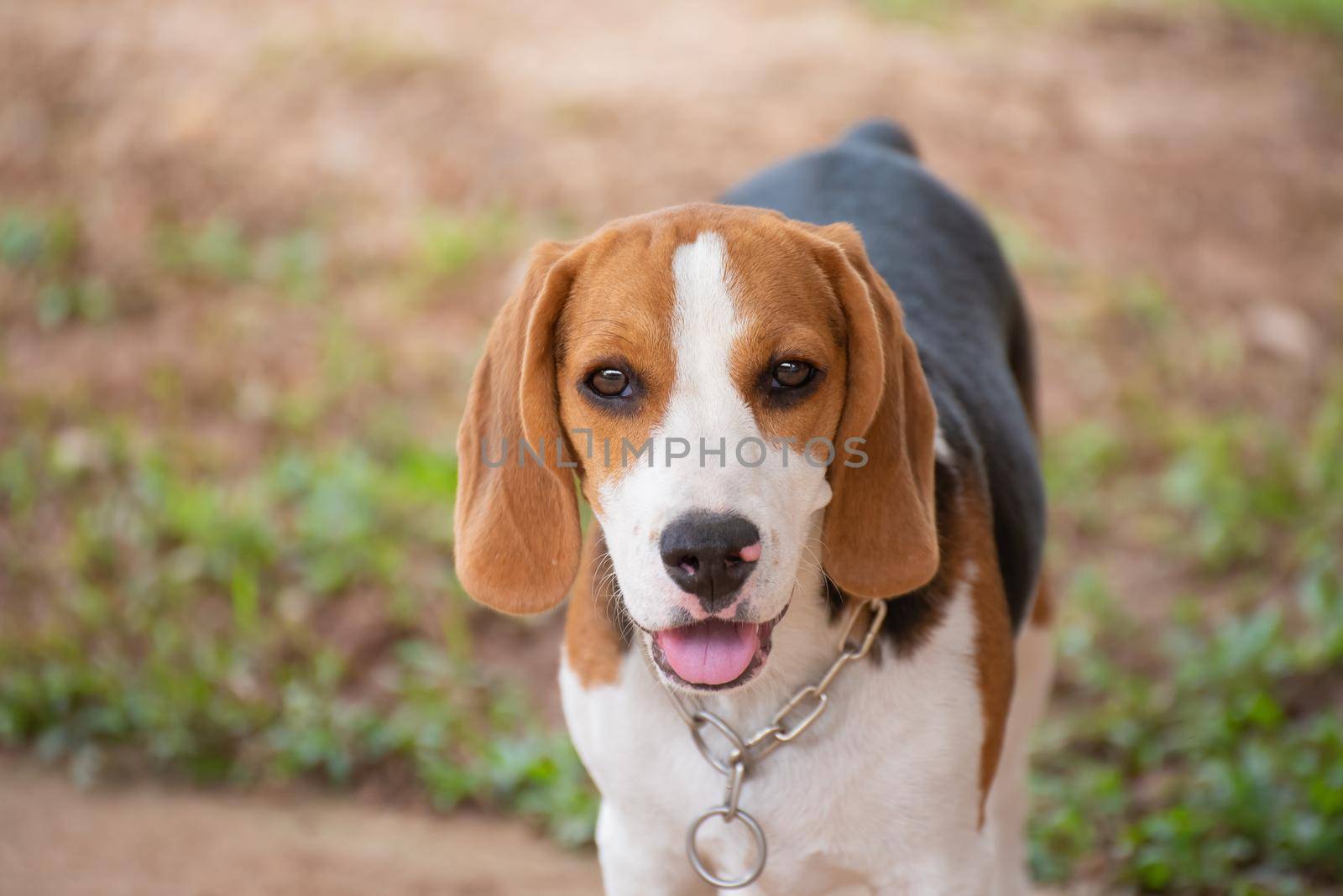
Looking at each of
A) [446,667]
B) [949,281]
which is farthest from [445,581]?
[949,281]

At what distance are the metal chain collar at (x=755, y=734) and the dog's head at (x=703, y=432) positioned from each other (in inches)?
6.2

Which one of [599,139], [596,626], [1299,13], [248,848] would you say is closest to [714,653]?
[596,626]

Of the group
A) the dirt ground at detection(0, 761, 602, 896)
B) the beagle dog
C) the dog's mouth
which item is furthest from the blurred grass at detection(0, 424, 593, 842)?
the dog's mouth

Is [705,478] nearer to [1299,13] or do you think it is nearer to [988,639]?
[988,639]

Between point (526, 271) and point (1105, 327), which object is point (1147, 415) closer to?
point (1105, 327)

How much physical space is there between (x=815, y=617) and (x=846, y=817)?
401mm

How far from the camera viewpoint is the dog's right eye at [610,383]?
2566 mm

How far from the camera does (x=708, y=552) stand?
7.63 ft

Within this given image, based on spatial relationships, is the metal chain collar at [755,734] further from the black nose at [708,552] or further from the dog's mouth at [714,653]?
the black nose at [708,552]

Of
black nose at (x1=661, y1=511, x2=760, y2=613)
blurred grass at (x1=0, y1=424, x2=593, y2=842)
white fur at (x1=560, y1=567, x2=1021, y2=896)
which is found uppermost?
black nose at (x1=661, y1=511, x2=760, y2=613)

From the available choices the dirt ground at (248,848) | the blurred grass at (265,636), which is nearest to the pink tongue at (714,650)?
the dirt ground at (248,848)

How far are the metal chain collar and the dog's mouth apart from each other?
12.1 inches

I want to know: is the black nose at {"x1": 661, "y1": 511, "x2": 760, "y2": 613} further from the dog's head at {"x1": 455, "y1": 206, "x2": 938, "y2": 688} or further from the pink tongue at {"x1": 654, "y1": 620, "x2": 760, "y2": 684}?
the pink tongue at {"x1": 654, "y1": 620, "x2": 760, "y2": 684}

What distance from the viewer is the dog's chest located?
9.04 ft
